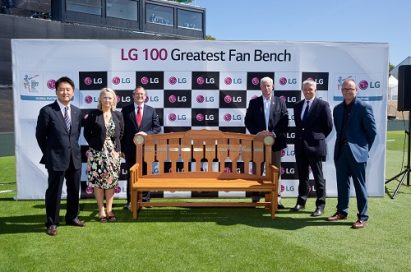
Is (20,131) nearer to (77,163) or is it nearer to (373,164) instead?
(77,163)

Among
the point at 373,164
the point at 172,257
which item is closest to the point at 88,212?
the point at 172,257

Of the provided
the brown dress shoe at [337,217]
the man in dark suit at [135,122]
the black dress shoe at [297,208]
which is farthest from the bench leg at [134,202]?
the brown dress shoe at [337,217]

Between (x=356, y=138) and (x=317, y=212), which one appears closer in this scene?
(x=356, y=138)

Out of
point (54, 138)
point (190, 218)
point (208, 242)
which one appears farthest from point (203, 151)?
point (54, 138)

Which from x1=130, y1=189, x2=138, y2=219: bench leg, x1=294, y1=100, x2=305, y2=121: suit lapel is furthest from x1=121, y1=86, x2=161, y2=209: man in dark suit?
x1=294, y1=100, x2=305, y2=121: suit lapel

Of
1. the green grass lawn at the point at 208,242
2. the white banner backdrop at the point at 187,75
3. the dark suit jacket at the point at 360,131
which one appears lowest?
the green grass lawn at the point at 208,242

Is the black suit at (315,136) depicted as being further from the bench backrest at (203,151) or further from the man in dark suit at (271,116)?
the bench backrest at (203,151)

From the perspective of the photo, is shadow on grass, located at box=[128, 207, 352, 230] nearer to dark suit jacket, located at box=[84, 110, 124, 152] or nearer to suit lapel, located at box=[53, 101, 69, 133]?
dark suit jacket, located at box=[84, 110, 124, 152]

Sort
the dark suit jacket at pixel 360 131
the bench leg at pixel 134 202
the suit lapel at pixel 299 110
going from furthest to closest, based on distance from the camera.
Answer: the suit lapel at pixel 299 110, the bench leg at pixel 134 202, the dark suit jacket at pixel 360 131

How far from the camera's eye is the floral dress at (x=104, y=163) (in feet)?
13.8

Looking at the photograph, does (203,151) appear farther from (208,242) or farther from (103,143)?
(208,242)

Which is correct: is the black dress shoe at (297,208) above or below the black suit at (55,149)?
below

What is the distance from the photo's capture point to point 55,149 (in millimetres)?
3846

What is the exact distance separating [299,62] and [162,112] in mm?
2094
